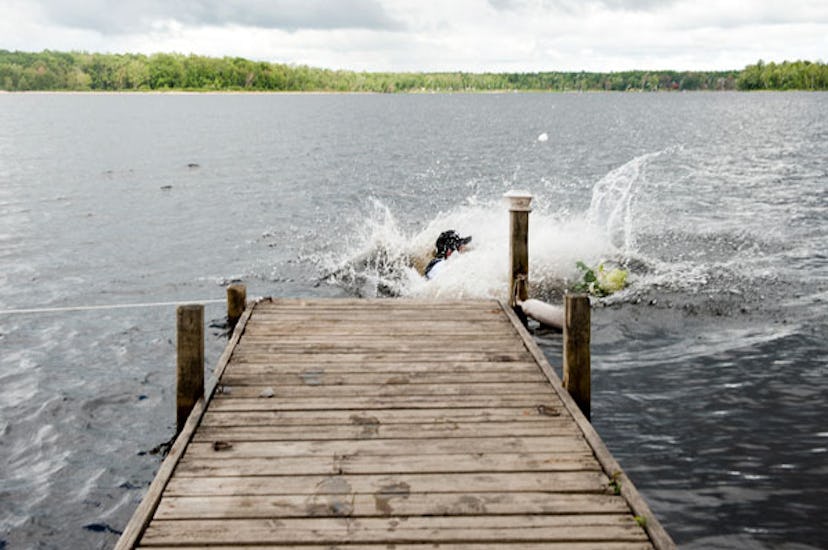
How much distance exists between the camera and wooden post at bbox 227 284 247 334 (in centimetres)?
952

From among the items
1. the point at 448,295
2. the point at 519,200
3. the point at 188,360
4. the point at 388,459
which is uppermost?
the point at 519,200

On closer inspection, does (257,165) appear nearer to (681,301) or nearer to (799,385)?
(681,301)

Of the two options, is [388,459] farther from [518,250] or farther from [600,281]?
[600,281]

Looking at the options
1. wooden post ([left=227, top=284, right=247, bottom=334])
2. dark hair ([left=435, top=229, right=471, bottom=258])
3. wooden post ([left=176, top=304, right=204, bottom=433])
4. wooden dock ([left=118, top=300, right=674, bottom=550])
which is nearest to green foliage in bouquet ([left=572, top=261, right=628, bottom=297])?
dark hair ([left=435, top=229, right=471, bottom=258])

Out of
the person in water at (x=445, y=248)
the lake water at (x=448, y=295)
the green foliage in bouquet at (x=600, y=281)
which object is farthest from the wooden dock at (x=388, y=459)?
the green foliage in bouquet at (x=600, y=281)

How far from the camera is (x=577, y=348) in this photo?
7031 mm

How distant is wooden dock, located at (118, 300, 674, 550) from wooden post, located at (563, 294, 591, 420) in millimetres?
194

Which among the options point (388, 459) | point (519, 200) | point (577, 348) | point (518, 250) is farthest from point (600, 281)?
point (388, 459)

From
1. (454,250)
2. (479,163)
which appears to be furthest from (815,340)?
(479,163)

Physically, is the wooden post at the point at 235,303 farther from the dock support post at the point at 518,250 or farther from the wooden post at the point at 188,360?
the dock support post at the point at 518,250

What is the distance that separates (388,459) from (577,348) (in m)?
2.16

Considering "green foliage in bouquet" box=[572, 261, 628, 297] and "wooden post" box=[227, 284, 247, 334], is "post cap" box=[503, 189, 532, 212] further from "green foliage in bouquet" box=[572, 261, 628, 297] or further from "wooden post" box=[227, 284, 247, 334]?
"green foliage in bouquet" box=[572, 261, 628, 297]

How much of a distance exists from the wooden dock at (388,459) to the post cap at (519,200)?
213 cm

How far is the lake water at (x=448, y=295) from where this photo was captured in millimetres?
8219
